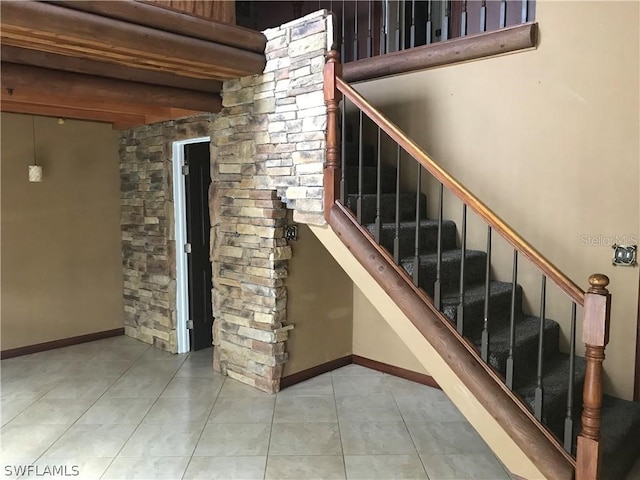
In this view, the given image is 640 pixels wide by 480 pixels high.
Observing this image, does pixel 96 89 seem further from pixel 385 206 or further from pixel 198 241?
pixel 385 206

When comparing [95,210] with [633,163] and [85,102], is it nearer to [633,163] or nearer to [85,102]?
[85,102]

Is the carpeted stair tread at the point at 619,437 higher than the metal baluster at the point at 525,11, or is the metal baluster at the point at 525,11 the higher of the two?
the metal baluster at the point at 525,11

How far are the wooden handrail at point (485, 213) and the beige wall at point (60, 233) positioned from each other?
3.42m

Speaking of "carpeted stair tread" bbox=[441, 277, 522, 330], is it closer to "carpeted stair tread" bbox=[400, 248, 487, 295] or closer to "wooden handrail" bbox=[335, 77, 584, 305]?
"carpeted stair tread" bbox=[400, 248, 487, 295]

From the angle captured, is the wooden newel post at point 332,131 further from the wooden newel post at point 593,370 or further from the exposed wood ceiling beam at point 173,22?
the wooden newel post at point 593,370

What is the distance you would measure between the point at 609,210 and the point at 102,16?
317cm

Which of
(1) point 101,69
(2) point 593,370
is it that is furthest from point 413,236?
(1) point 101,69

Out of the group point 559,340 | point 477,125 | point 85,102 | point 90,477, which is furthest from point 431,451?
point 85,102

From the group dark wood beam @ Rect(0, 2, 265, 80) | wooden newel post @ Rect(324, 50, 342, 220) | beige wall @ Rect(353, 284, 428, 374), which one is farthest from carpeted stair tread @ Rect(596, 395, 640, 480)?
dark wood beam @ Rect(0, 2, 265, 80)

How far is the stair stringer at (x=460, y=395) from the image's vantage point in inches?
84.2

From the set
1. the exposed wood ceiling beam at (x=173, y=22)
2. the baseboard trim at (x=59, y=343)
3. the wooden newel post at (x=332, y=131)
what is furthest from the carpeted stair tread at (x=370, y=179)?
the baseboard trim at (x=59, y=343)

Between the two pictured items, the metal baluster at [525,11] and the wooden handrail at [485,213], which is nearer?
the wooden handrail at [485,213]

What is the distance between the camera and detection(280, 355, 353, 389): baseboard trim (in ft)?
12.6

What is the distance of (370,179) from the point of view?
11.8 ft
